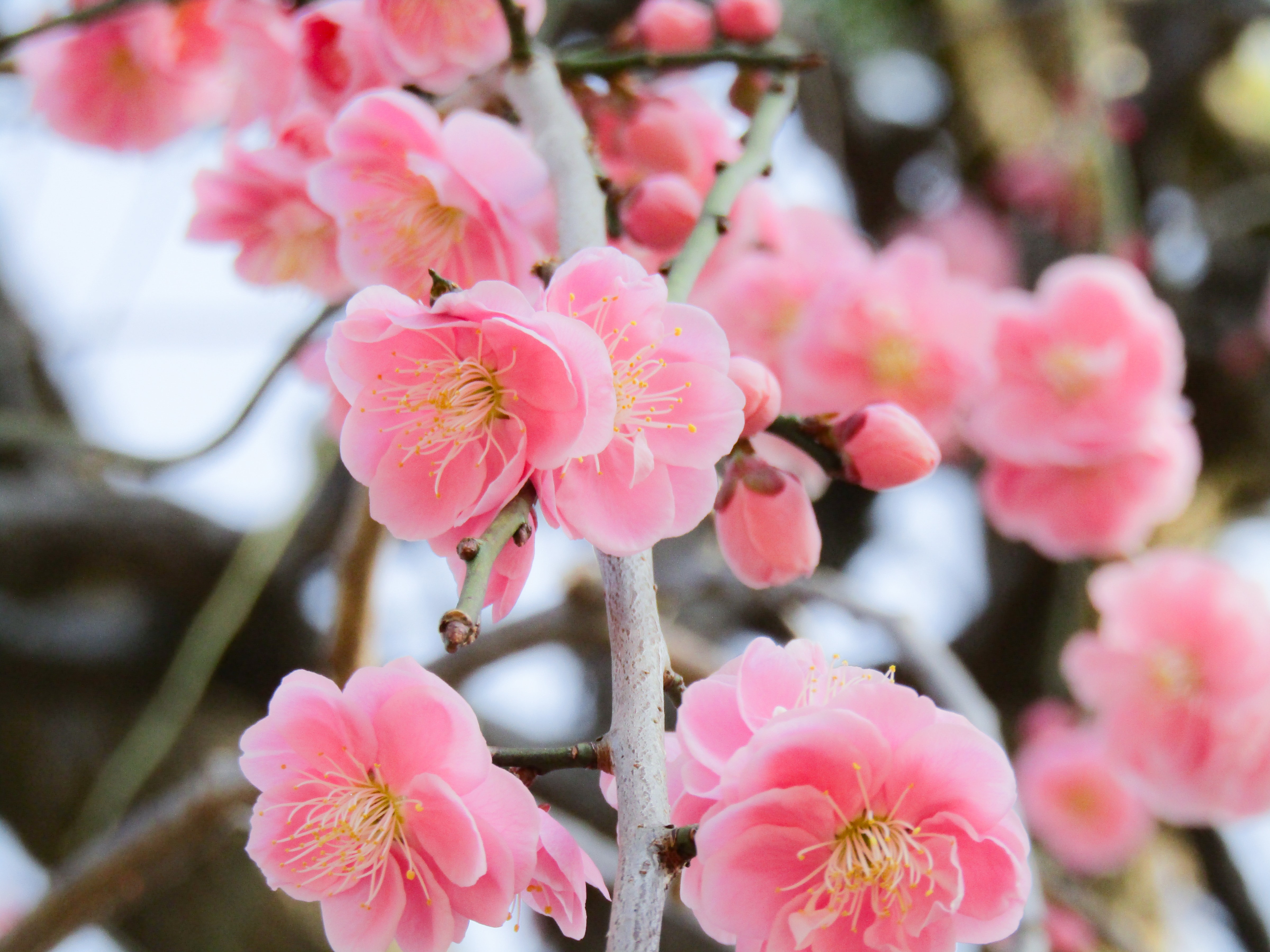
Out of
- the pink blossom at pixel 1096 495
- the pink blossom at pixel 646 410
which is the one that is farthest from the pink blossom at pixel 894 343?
the pink blossom at pixel 646 410

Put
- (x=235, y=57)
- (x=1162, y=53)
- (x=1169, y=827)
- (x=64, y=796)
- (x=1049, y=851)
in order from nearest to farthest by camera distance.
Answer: (x=235, y=57) < (x=64, y=796) < (x=1049, y=851) < (x=1169, y=827) < (x=1162, y=53)

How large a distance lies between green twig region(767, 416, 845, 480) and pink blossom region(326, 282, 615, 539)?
5.8 inches

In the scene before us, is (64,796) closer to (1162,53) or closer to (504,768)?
(504,768)

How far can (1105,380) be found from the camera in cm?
92

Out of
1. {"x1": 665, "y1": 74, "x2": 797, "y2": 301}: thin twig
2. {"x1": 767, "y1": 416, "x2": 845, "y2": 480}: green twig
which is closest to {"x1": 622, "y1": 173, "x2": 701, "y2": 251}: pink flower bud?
{"x1": 665, "y1": 74, "x2": 797, "y2": 301}: thin twig

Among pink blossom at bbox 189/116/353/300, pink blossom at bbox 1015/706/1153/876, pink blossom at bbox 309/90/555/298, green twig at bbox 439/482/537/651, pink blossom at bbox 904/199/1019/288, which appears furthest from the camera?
pink blossom at bbox 904/199/1019/288

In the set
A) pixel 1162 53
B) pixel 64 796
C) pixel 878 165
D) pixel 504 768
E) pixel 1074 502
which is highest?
pixel 504 768

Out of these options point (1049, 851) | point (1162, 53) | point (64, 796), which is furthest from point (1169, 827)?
point (64, 796)

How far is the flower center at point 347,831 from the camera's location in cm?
37

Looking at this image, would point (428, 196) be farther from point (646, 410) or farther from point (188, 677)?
point (188, 677)

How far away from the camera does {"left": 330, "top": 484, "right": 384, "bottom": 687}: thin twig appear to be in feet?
2.96

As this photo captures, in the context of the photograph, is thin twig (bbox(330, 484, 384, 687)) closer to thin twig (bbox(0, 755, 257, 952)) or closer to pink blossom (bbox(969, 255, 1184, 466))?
thin twig (bbox(0, 755, 257, 952))

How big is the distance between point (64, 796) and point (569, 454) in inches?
50.7

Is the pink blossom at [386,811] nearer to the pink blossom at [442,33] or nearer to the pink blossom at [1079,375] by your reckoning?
the pink blossom at [442,33]
